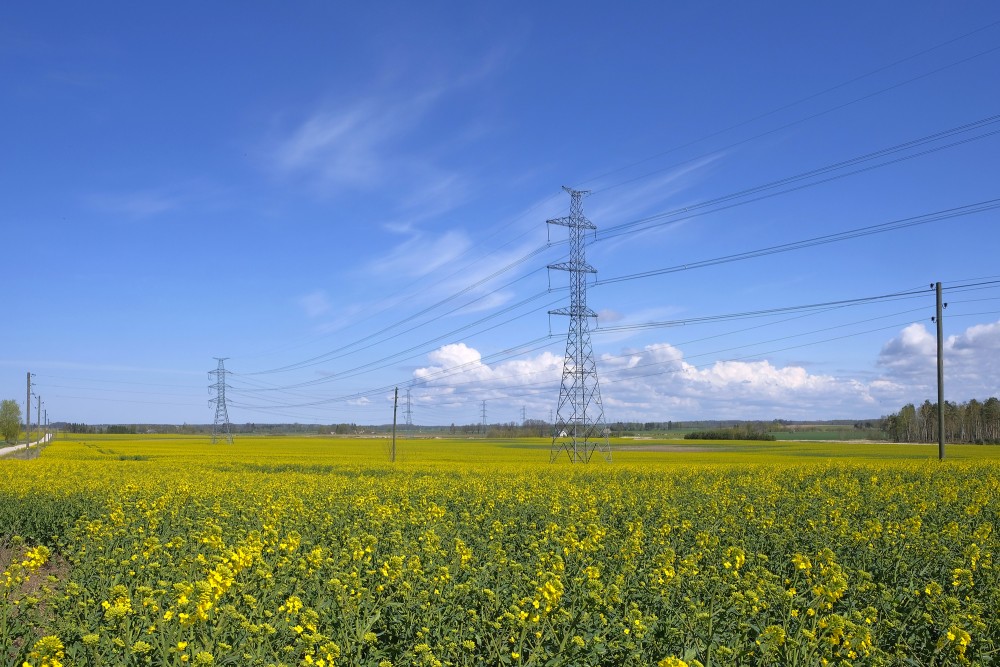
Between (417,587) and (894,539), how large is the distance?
6.30 m

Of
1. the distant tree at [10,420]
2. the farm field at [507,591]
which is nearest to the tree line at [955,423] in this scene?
the farm field at [507,591]

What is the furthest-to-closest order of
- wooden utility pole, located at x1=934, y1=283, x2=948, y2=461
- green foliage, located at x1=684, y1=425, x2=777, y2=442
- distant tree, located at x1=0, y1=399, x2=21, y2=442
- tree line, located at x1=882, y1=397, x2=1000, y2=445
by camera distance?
tree line, located at x1=882, y1=397, x2=1000, y2=445
distant tree, located at x1=0, y1=399, x2=21, y2=442
green foliage, located at x1=684, y1=425, x2=777, y2=442
wooden utility pole, located at x1=934, y1=283, x2=948, y2=461

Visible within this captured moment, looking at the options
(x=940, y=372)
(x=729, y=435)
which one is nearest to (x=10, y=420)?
(x=729, y=435)

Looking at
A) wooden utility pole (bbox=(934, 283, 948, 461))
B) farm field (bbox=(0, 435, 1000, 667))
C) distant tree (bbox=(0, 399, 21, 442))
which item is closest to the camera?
farm field (bbox=(0, 435, 1000, 667))

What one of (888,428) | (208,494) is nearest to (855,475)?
(208,494)

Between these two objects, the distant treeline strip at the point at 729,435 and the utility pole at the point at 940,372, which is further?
the distant treeline strip at the point at 729,435

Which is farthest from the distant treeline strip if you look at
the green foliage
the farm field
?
the farm field

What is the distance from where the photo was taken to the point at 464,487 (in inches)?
768

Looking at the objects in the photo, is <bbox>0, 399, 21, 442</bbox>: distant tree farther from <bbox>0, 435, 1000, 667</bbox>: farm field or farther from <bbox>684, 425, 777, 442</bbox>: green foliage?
<bbox>0, 435, 1000, 667</bbox>: farm field

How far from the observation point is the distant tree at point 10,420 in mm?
124312

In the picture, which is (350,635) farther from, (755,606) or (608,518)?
(608,518)

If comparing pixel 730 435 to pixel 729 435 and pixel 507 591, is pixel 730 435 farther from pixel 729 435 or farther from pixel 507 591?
pixel 507 591

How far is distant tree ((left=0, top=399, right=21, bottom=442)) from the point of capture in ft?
408

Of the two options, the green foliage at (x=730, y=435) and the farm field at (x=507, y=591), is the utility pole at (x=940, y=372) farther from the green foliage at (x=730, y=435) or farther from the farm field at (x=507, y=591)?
the green foliage at (x=730, y=435)
